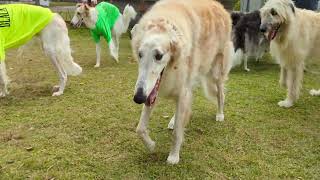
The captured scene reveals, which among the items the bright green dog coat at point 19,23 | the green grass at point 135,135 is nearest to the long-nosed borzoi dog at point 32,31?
the bright green dog coat at point 19,23

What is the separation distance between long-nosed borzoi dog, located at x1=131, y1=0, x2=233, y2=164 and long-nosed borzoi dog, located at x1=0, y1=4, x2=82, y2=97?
236 cm

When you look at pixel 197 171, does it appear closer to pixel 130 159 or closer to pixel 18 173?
pixel 130 159

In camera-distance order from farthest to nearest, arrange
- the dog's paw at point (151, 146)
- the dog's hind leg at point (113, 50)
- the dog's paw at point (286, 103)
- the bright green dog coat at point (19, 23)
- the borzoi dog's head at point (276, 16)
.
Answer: the dog's hind leg at point (113, 50) → the dog's paw at point (286, 103) → the bright green dog coat at point (19, 23) → the borzoi dog's head at point (276, 16) → the dog's paw at point (151, 146)

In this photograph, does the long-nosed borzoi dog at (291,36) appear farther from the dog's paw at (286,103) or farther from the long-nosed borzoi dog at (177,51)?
the long-nosed borzoi dog at (177,51)

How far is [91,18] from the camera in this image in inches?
326

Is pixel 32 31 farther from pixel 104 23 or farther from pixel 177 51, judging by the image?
pixel 177 51

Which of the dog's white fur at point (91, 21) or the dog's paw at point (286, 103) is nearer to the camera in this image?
the dog's paw at point (286, 103)

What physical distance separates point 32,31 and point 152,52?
10.3 ft

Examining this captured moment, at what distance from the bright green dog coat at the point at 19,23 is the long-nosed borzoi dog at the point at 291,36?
306cm

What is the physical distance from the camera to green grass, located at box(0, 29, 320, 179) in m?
3.57

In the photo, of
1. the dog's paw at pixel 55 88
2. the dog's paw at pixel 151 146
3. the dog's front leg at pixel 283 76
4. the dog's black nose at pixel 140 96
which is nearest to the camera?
the dog's black nose at pixel 140 96

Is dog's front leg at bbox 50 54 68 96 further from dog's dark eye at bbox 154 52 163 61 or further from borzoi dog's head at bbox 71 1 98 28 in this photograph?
dog's dark eye at bbox 154 52 163 61

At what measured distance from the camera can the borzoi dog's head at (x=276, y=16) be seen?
5.28 metres

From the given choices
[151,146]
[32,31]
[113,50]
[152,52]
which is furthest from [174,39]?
[113,50]
